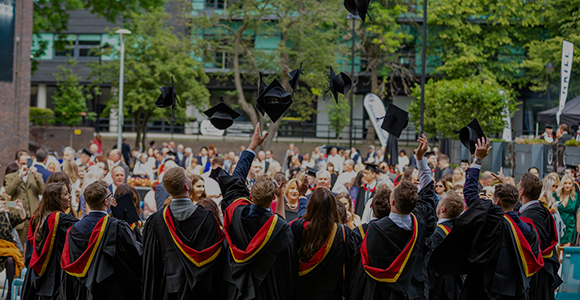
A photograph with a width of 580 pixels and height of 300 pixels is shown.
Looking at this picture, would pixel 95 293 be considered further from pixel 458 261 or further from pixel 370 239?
pixel 458 261

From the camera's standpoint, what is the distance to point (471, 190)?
507cm

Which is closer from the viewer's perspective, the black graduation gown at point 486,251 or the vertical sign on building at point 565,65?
the black graduation gown at point 486,251

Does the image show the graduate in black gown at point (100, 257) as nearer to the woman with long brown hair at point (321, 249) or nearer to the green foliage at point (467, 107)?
the woman with long brown hair at point (321, 249)

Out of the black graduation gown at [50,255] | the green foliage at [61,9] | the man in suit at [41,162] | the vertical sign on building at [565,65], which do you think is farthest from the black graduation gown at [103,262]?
the green foliage at [61,9]

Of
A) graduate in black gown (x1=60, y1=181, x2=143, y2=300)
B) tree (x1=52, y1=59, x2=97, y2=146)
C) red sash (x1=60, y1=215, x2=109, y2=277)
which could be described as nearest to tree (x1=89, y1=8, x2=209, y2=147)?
tree (x1=52, y1=59, x2=97, y2=146)

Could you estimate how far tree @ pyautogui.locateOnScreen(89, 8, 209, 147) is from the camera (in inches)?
1043

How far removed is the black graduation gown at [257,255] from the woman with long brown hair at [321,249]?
0.09 metres

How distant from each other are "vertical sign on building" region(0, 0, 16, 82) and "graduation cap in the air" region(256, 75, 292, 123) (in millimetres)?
17077

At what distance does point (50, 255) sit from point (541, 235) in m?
4.80

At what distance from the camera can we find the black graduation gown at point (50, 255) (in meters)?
5.28

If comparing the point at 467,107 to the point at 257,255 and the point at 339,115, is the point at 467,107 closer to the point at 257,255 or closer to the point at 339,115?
the point at 257,255

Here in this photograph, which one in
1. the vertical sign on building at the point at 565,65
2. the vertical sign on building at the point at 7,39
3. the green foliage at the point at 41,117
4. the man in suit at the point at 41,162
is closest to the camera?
the man in suit at the point at 41,162

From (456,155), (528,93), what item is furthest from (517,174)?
(528,93)

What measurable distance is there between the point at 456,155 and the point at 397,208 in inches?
762
